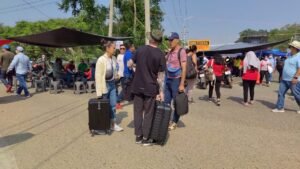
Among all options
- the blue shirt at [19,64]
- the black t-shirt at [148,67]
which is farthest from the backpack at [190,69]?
the blue shirt at [19,64]

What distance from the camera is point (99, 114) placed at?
18.7 ft

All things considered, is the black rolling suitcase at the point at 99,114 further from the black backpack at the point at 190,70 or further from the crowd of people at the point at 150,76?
the black backpack at the point at 190,70

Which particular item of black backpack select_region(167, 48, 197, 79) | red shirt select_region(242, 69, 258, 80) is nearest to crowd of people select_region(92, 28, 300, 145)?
red shirt select_region(242, 69, 258, 80)

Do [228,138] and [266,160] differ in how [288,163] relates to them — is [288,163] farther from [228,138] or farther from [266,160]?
[228,138]

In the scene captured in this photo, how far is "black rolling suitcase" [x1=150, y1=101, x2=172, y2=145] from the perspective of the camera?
16.9ft

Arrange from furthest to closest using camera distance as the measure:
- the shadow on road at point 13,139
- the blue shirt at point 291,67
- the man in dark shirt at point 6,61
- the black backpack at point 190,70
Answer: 1. the man in dark shirt at point 6,61
2. the black backpack at point 190,70
3. the blue shirt at point 291,67
4. the shadow on road at point 13,139

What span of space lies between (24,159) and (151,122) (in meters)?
2.05

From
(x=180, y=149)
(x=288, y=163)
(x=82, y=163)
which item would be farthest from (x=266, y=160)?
(x=82, y=163)

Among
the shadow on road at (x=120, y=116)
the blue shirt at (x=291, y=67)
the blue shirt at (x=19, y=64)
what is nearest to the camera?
the shadow on road at (x=120, y=116)

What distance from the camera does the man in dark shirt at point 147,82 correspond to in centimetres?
501

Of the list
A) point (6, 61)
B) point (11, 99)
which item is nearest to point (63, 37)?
point (6, 61)

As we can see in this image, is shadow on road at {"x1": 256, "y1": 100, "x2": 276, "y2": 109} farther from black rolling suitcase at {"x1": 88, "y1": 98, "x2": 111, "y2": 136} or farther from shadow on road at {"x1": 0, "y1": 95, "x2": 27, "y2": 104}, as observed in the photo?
shadow on road at {"x1": 0, "y1": 95, "x2": 27, "y2": 104}

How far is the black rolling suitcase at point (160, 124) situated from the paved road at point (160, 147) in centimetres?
20

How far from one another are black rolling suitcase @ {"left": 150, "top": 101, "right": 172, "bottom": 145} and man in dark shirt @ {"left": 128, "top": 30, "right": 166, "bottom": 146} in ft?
0.25
